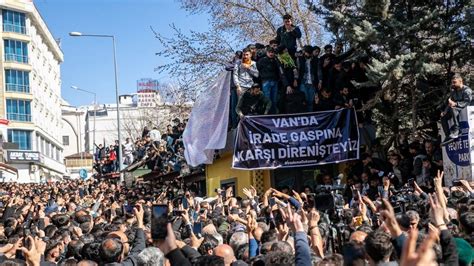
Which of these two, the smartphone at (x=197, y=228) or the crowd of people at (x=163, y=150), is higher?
the crowd of people at (x=163, y=150)

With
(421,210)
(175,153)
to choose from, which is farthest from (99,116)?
(421,210)

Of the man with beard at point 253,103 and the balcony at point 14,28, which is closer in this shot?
the man with beard at point 253,103

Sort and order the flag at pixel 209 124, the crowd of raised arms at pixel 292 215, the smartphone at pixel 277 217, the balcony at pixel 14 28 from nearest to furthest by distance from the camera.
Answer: the crowd of raised arms at pixel 292 215 < the smartphone at pixel 277 217 < the flag at pixel 209 124 < the balcony at pixel 14 28

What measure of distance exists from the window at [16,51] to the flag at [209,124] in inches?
2209

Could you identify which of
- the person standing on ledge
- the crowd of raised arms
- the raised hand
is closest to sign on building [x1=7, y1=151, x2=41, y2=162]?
the crowd of raised arms

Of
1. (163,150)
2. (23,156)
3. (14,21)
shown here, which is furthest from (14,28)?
(163,150)

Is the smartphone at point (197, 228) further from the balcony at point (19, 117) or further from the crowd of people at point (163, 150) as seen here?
the balcony at point (19, 117)

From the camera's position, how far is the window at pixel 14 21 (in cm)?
6925

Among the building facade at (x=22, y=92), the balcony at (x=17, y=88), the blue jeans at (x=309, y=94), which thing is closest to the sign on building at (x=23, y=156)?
the building facade at (x=22, y=92)

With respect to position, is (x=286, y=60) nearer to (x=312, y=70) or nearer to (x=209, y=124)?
(x=312, y=70)

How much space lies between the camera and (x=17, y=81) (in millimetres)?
69062

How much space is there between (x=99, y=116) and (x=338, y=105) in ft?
290

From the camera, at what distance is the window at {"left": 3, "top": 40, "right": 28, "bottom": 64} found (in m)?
68.7

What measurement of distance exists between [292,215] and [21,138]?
68.9 meters
